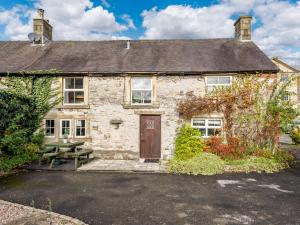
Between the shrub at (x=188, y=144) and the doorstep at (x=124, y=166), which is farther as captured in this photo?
the shrub at (x=188, y=144)

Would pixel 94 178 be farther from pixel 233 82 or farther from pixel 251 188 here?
pixel 233 82

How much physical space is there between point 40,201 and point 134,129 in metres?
6.70

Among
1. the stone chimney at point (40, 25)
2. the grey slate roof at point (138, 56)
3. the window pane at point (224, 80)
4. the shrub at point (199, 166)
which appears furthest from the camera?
the stone chimney at point (40, 25)

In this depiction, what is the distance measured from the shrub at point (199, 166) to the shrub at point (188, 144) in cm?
87

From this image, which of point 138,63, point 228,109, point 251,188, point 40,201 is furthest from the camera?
point 138,63

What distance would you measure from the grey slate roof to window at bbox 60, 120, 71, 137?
113 inches

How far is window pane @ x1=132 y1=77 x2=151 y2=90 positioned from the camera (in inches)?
515

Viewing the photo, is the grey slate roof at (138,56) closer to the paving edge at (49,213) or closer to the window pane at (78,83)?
the window pane at (78,83)

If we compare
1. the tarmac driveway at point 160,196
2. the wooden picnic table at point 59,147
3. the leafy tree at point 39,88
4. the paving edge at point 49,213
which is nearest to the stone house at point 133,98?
the leafy tree at point 39,88

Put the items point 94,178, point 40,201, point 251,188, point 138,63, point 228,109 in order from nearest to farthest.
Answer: point 40,201 < point 251,188 < point 94,178 < point 228,109 < point 138,63

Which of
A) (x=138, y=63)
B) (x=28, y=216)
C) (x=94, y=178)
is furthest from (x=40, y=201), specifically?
(x=138, y=63)

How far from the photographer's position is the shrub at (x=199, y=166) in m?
10.0

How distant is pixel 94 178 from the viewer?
9.24m

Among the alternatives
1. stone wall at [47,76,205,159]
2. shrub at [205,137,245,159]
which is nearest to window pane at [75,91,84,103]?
stone wall at [47,76,205,159]
